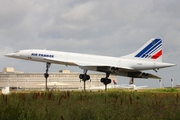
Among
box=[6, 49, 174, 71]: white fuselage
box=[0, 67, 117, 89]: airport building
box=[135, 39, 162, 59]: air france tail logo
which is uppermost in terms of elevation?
box=[135, 39, 162, 59]: air france tail logo

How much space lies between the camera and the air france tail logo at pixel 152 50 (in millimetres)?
42844

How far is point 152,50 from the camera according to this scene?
141 ft

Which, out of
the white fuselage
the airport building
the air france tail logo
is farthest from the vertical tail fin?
the airport building

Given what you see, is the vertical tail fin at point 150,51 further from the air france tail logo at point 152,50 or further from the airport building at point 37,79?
the airport building at point 37,79

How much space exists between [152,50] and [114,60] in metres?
4.18

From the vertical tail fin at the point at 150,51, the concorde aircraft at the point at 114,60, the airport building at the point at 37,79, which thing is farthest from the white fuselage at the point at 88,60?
the airport building at the point at 37,79

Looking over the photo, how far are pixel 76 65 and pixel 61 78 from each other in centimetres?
6984

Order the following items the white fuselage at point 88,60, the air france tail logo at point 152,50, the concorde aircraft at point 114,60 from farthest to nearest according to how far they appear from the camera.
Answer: the air france tail logo at point 152,50 → the concorde aircraft at point 114,60 → the white fuselage at point 88,60

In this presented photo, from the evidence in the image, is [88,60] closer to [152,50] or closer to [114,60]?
[114,60]

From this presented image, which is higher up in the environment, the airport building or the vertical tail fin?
the vertical tail fin

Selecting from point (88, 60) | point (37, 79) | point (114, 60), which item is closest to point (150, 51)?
point (114, 60)

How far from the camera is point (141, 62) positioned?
139 feet

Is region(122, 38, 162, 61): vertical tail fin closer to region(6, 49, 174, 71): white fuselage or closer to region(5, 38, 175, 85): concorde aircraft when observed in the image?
region(5, 38, 175, 85): concorde aircraft

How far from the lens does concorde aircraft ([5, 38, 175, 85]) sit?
42281mm
